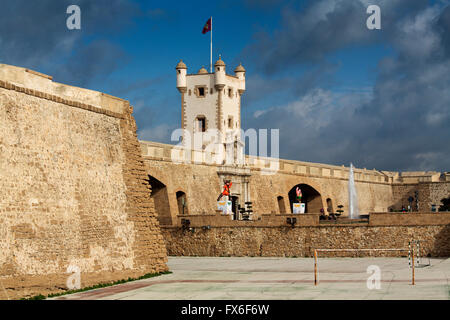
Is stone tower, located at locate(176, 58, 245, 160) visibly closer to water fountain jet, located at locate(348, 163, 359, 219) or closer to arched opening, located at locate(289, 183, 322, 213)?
arched opening, located at locate(289, 183, 322, 213)

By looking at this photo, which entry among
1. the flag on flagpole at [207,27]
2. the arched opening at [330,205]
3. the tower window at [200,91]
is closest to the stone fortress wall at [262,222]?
the arched opening at [330,205]

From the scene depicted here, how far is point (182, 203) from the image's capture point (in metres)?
39.3

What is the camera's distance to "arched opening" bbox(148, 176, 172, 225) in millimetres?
36938

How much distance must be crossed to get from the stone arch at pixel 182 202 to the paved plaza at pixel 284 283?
39.1 ft

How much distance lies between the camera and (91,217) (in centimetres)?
1972

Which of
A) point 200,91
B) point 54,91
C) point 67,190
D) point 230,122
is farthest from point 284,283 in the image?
point 200,91

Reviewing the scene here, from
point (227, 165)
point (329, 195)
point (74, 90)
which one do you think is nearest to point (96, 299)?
point (74, 90)

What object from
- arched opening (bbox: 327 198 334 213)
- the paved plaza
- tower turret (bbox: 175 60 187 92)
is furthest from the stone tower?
the paved plaza

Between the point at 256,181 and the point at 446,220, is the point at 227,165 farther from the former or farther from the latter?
the point at 446,220

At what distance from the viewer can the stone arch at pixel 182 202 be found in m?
39.1

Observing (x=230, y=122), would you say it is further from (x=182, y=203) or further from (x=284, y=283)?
(x=284, y=283)

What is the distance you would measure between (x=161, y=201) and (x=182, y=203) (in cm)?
218

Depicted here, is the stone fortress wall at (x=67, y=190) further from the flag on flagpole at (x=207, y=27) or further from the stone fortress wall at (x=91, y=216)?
the flag on flagpole at (x=207, y=27)

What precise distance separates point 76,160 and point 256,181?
1084 inches
